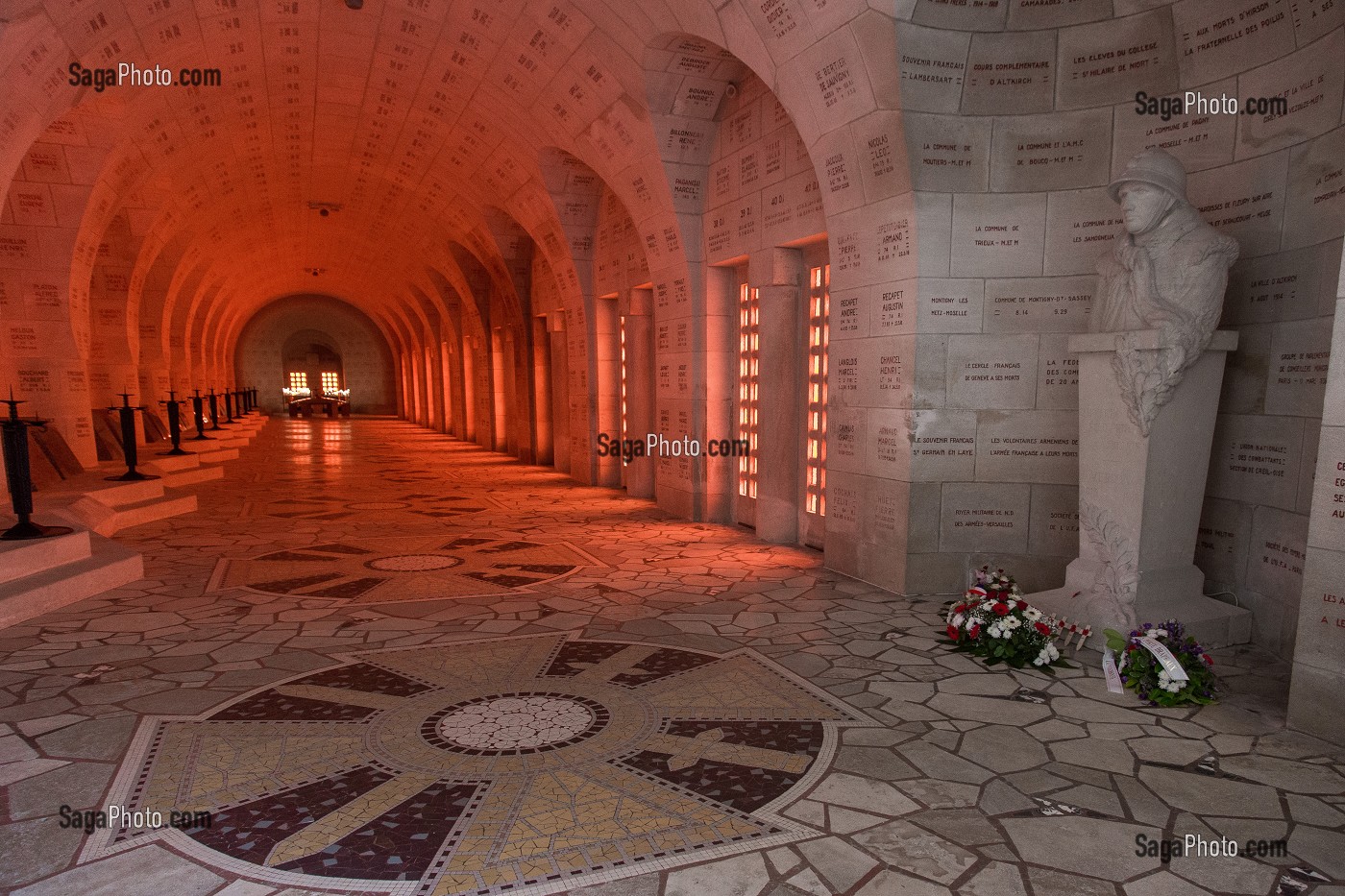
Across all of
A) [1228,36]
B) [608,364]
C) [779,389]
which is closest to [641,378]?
[608,364]

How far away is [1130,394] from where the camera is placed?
5227mm

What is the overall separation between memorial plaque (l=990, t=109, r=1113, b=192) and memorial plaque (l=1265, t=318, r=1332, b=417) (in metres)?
1.85

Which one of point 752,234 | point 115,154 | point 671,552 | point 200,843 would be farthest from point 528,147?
point 200,843

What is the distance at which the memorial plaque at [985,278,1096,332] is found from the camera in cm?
643

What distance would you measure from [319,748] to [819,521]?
20.1 feet

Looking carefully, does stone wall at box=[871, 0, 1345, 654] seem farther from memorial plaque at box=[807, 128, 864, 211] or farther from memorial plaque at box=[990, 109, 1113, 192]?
memorial plaque at box=[807, 128, 864, 211]

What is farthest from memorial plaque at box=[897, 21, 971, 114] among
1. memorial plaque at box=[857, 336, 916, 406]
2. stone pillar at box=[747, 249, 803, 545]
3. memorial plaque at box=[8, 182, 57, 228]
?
memorial plaque at box=[8, 182, 57, 228]

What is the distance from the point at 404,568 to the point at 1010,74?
7435 mm

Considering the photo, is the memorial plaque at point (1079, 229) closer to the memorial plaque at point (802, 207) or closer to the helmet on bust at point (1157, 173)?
the helmet on bust at point (1157, 173)

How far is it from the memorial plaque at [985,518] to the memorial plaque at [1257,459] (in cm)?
140

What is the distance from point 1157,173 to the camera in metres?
5.04

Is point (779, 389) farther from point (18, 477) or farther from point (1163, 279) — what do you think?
point (18, 477)

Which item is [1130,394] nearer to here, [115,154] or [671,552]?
[671,552]

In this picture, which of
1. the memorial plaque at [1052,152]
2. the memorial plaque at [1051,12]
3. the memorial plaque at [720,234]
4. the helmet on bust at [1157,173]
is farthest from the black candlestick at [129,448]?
the helmet on bust at [1157,173]
